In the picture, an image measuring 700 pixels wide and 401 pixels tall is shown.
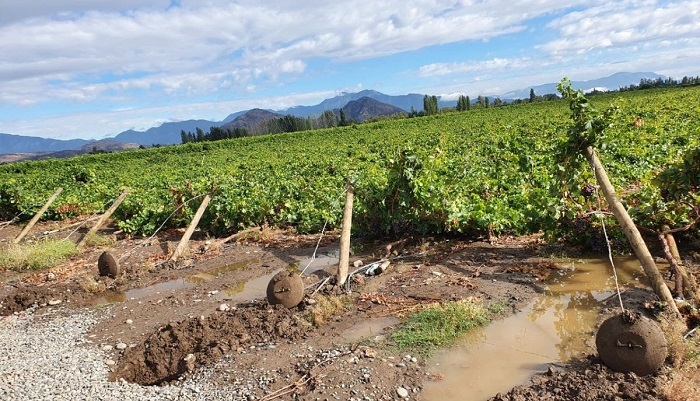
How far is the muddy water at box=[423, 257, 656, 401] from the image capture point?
4.49 meters

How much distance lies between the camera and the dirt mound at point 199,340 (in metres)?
5.44

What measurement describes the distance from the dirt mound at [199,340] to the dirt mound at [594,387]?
2720 millimetres

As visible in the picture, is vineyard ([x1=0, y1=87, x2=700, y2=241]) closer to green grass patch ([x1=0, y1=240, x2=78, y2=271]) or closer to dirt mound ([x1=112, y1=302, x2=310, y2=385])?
green grass patch ([x1=0, y1=240, x2=78, y2=271])

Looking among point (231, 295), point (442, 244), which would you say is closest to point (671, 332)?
point (442, 244)

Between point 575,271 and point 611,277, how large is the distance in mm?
477

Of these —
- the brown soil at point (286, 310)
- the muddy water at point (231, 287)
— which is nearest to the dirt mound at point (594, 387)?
the brown soil at point (286, 310)

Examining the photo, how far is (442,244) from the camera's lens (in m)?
8.75

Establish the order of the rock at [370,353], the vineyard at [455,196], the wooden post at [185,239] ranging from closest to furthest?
the rock at [370,353] → the vineyard at [455,196] → the wooden post at [185,239]

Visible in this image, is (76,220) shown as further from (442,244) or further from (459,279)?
A: (459,279)

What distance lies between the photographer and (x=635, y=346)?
4.04 m

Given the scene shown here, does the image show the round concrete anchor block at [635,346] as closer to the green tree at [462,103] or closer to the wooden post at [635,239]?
the wooden post at [635,239]

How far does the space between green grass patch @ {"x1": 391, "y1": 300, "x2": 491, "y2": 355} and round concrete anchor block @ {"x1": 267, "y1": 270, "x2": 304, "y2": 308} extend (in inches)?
63.5

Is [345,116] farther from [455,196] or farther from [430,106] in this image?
[455,196]

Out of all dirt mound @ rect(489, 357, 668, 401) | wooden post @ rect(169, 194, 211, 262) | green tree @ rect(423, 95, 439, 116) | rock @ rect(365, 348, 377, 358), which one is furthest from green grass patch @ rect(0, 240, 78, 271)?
green tree @ rect(423, 95, 439, 116)
